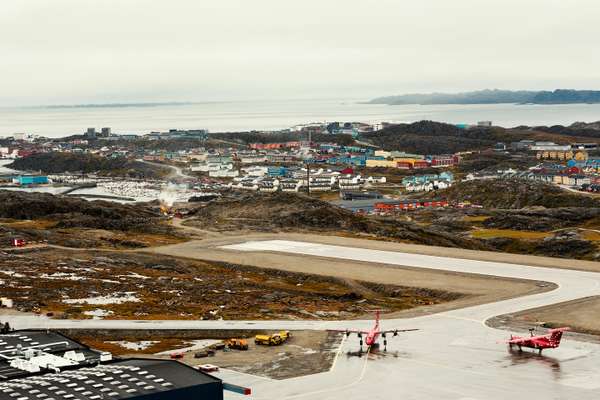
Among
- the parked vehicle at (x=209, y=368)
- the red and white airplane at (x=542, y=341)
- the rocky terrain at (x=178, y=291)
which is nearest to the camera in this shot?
the parked vehicle at (x=209, y=368)

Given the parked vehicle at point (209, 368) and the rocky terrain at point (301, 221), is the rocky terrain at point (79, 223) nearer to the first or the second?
the rocky terrain at point (301, 221)

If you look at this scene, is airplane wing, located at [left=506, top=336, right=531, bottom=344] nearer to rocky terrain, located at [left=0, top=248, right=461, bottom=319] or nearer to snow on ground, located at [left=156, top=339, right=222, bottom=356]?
rocky terrain, located at [left=0, top=248, right=461, bottom=319]

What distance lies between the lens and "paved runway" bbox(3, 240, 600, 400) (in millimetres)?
54719

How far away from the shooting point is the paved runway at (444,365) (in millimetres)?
54719

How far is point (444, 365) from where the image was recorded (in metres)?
60.9

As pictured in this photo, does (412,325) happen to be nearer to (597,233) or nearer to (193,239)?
(193,239)

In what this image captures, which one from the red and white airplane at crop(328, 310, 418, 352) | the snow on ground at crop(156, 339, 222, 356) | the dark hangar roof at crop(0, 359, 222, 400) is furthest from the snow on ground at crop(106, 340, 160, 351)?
the dark hangar roof at crop(0, 359, 222, 400)

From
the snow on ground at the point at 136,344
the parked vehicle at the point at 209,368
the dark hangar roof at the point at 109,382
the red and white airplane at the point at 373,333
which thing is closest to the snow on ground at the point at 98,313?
the snow on ground at the point at 136,344

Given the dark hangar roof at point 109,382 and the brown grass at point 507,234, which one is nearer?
the dark hangar roof at point 109,382

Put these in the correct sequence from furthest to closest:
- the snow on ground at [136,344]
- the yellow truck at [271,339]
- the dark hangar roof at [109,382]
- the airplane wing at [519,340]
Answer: the snow on ground at [136,344]
the yellow truck at [271,339]
the airplane wing at [519,340]
the dark hangar roof at [109,382]

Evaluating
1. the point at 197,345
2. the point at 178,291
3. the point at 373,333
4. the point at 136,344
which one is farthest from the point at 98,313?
the point at 373,333

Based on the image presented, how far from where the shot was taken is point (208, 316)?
79250 mm

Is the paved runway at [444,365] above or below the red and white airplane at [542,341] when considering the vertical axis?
below

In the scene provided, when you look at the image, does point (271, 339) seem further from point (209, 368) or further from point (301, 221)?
point (301, 221)
